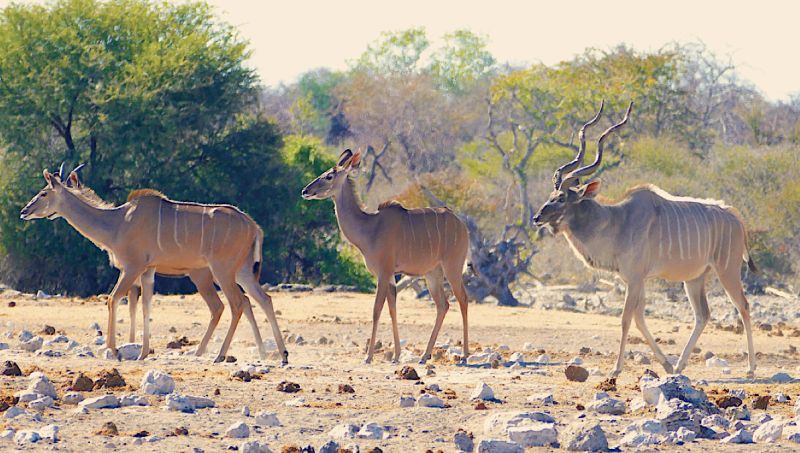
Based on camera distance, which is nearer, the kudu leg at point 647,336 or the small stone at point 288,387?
the small stone at point 288,387

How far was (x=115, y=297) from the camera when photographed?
10992mm

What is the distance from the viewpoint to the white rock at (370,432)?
23.9 feet

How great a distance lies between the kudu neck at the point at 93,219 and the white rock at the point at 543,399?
4386 millimetres

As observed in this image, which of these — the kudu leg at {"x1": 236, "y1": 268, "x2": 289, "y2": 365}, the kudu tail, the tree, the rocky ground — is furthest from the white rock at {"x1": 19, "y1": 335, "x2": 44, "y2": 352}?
the tree

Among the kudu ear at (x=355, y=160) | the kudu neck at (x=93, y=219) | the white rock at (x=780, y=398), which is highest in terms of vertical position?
the kudu ear at (x=355, y=160)

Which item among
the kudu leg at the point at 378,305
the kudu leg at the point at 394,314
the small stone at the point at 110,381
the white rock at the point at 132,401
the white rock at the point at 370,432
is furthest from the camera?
the kudu leg at the point at 394,314

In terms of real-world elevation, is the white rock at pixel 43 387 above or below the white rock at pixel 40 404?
above

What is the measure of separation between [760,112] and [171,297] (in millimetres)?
25672

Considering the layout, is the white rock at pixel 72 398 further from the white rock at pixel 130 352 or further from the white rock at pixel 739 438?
the white rock at pixel 739 438

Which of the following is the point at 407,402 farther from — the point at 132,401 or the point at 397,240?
the point at 397,240

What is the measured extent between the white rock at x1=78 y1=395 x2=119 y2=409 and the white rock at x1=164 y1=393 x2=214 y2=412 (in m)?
0.28

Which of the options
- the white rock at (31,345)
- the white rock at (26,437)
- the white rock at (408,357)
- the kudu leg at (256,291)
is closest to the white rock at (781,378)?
the white rock at (408,357)

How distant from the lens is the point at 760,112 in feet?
131

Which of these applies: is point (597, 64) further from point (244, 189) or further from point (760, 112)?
point (244, 189)
